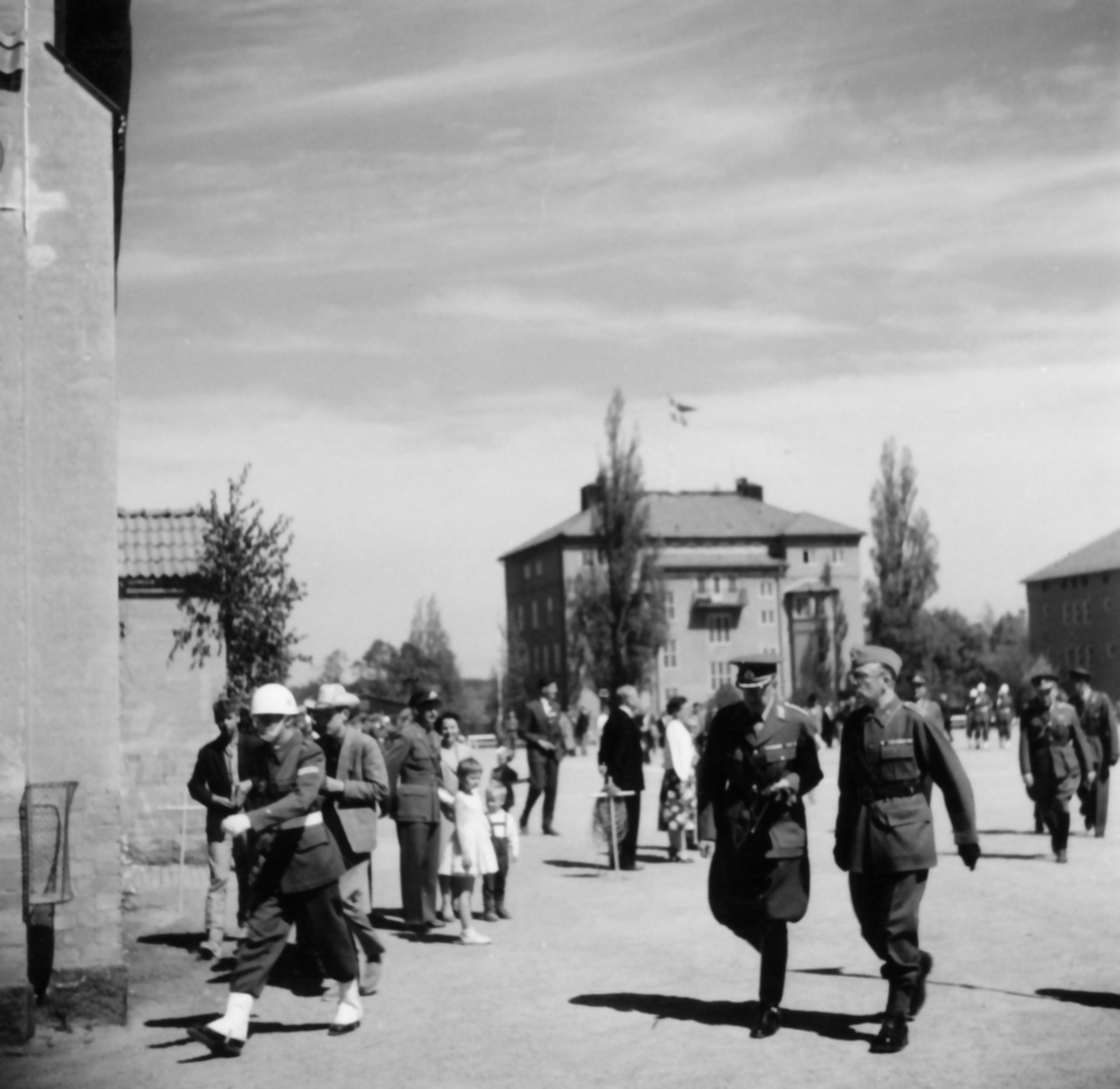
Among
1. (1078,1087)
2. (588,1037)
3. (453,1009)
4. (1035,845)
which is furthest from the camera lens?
(1035,845)

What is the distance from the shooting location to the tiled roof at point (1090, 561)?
334ft

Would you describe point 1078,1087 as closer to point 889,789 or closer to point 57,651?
point 889,789

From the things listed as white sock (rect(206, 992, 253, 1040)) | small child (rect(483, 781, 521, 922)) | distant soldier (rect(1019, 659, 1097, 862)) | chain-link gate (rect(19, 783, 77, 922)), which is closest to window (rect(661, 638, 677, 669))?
distant soldier (rect(1019, 659, 1097, 862))

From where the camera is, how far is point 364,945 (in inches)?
383

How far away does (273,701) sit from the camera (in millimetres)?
8203

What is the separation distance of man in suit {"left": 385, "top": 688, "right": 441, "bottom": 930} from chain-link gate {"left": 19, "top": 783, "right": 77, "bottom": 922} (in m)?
3.60

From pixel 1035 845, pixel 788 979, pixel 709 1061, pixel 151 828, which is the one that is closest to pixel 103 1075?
pixel 709 1061

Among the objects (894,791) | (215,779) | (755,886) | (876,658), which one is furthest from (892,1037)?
(215,779)

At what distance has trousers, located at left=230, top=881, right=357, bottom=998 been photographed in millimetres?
8117

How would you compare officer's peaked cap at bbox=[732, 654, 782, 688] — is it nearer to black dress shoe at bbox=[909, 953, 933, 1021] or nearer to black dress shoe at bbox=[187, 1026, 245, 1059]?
black dress shoe at bbox=[909, 953, 933, 1021]

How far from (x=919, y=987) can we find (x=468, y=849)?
4.56m

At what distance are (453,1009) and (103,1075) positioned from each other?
2.00 metres

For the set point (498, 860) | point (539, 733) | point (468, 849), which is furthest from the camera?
point (539, 733)

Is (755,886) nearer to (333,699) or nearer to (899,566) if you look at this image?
(333,699)
